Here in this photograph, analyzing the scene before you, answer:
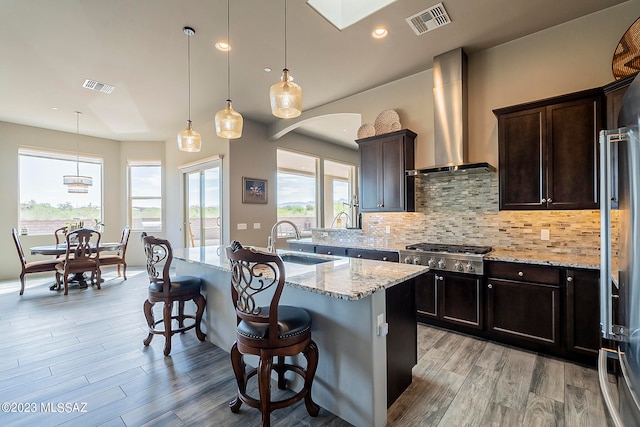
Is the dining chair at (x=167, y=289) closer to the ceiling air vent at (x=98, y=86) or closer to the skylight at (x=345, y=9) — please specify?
the skylight at (x=345, y=9)

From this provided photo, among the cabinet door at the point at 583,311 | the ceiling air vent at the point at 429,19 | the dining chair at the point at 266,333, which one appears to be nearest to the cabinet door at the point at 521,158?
the cabinet door at the point at 583,311

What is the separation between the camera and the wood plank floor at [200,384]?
6.04 ft

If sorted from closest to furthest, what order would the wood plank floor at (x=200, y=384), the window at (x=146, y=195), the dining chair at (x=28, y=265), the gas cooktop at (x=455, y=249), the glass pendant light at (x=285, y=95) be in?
the wood plank floor at (x=200, y=384) → the glass pendant light at (x=285, y=95) → the gas cooktop at (x=455, y=249) → the dining chair at (x=28, y=265) → the window at (x=146, y=195)

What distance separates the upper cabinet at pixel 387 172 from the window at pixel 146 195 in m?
5.86

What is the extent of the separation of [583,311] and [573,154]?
138 cm

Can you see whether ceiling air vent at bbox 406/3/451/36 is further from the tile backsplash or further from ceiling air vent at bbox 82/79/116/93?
ceiling air vent at bbox 82/79/116/93

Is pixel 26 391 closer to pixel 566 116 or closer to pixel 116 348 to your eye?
pixel 116 348

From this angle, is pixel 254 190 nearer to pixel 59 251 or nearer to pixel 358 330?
pixel 59 251

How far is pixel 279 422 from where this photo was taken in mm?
1808

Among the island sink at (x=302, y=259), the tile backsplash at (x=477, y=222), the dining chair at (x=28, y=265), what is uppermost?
the tile backsplash at (x=477, y=222)

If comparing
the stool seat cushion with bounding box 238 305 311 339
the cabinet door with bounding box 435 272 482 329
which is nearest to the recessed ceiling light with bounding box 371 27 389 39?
the cabinet door with bounding box 435 272 482 329

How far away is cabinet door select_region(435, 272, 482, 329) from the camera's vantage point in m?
2.90

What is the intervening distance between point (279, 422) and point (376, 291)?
1.07 meters

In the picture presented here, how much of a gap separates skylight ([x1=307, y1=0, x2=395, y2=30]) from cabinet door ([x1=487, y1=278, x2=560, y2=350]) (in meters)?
2.88
